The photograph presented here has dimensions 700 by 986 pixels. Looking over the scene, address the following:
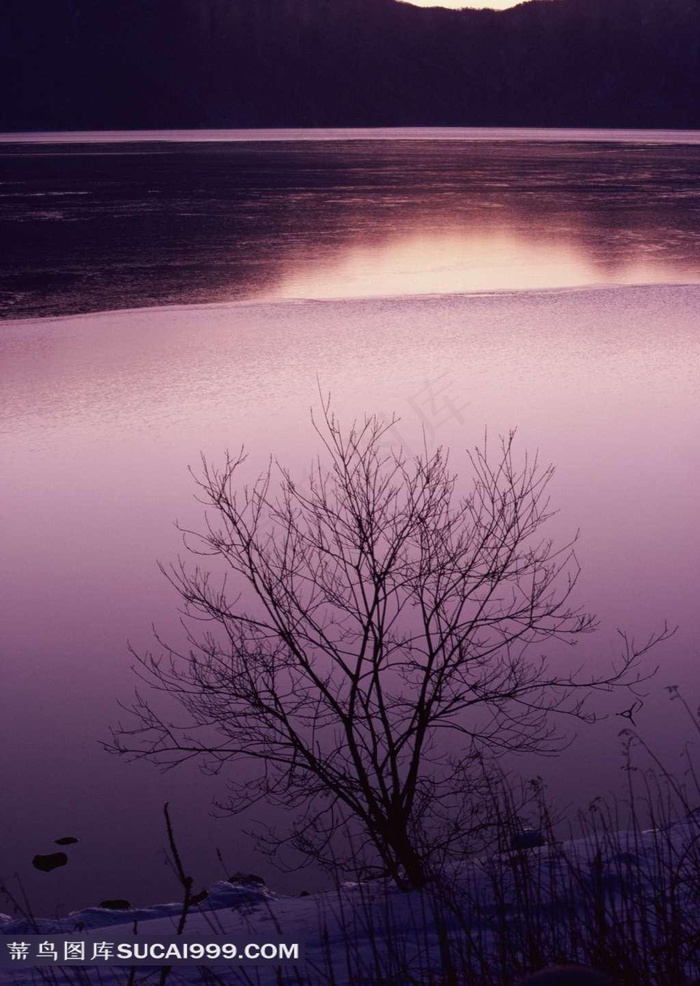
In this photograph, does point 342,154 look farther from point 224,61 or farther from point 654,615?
point 224,61

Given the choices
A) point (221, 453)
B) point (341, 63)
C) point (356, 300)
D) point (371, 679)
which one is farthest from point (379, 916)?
point (341, 63)

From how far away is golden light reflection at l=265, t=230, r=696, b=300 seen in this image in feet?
64.1

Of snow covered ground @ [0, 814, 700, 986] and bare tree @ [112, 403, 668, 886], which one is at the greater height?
bare tree @ [112, 403, 668, 886]

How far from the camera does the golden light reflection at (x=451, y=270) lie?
64.1 feet

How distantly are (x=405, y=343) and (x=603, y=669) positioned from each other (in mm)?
8533

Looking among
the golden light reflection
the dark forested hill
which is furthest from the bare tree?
the dark forested hill

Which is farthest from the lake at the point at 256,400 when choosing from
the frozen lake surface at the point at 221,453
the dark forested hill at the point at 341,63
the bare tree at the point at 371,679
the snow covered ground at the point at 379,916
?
the dark forested hill at the point at 341,63

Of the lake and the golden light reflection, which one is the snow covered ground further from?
the golden light reflection

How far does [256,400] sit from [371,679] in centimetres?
606

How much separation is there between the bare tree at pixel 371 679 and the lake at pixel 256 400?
0.30m

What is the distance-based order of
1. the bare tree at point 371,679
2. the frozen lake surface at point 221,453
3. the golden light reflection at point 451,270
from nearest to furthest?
1. the bare tree at point 371,679
2. the frozen lake surface at point 221,453
3. the golden light reflection at point 451,270

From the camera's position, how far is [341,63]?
12525cm

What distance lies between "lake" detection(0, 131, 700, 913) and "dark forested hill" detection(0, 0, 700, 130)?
90.2 metres

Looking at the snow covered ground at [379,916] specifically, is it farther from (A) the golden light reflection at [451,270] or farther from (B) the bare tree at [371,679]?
(A) the golden light reflection at [451,270]
